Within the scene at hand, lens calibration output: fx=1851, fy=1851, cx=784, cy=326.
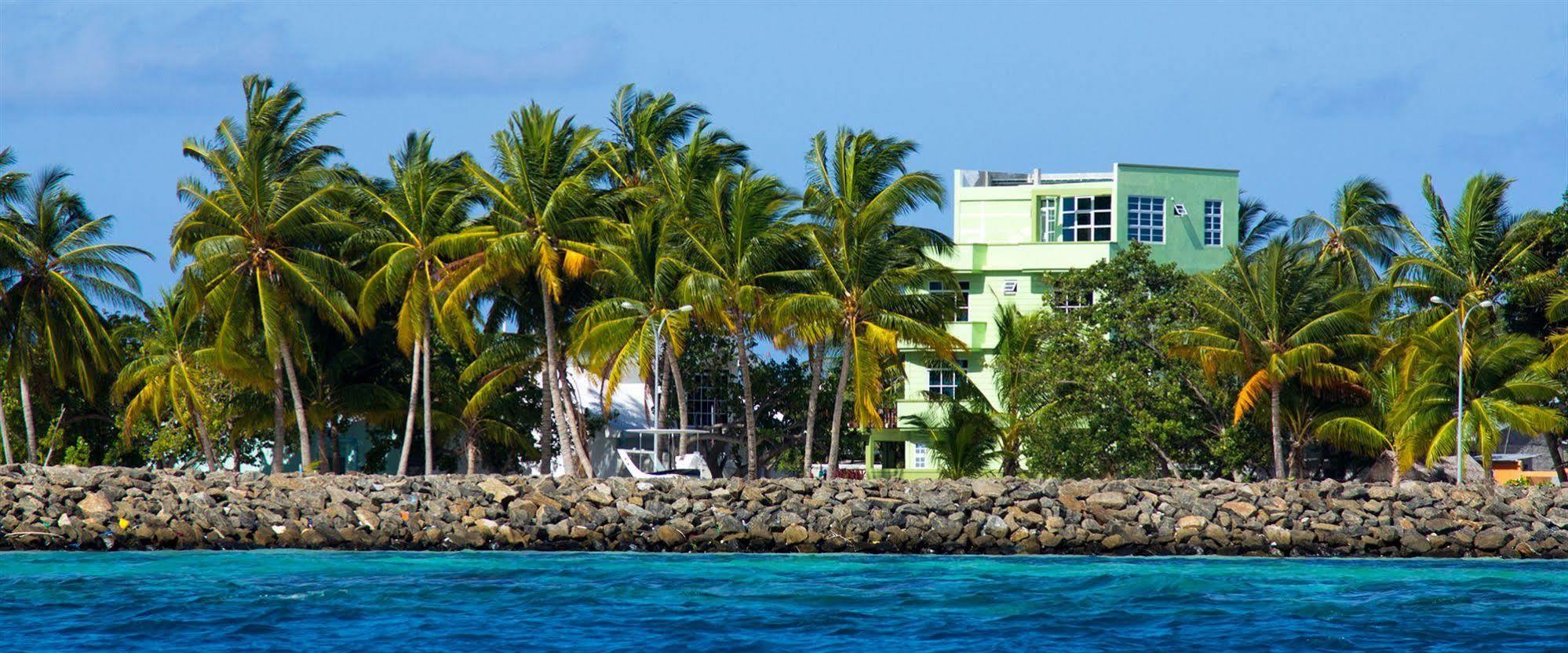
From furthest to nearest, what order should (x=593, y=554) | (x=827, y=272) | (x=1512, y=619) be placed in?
(x=827, y=272), (x=593, y=554), (x=1512, y=619)

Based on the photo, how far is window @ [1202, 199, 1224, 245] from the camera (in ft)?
187

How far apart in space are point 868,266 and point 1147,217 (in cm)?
1730

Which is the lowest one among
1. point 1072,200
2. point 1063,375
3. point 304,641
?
point 304,641

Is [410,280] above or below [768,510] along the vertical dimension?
above

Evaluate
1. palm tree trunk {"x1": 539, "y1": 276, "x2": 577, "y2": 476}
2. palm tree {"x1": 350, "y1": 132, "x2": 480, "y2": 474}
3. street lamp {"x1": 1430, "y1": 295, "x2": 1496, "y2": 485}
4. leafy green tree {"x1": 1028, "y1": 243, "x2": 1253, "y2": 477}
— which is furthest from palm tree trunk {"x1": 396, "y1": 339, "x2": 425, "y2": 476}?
street lamp {"x1": 1430, "y1": 295, "x2": 1496, "y2": 485}

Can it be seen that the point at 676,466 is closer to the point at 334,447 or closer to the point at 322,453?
the point at 322,453

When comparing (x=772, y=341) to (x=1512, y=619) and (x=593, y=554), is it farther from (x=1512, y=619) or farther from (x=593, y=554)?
(x=1512, y=619)

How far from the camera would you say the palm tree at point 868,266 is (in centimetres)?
4125

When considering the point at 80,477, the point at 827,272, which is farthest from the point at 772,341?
the point at 80,477

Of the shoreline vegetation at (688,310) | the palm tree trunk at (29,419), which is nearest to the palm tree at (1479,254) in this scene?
the shoreline vegetation at (688,310)

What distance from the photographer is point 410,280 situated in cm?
4431

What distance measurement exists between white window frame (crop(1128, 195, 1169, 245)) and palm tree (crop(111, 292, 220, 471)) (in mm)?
27203

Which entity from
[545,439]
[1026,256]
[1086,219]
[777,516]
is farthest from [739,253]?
[1086,219]

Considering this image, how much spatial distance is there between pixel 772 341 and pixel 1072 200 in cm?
1727
